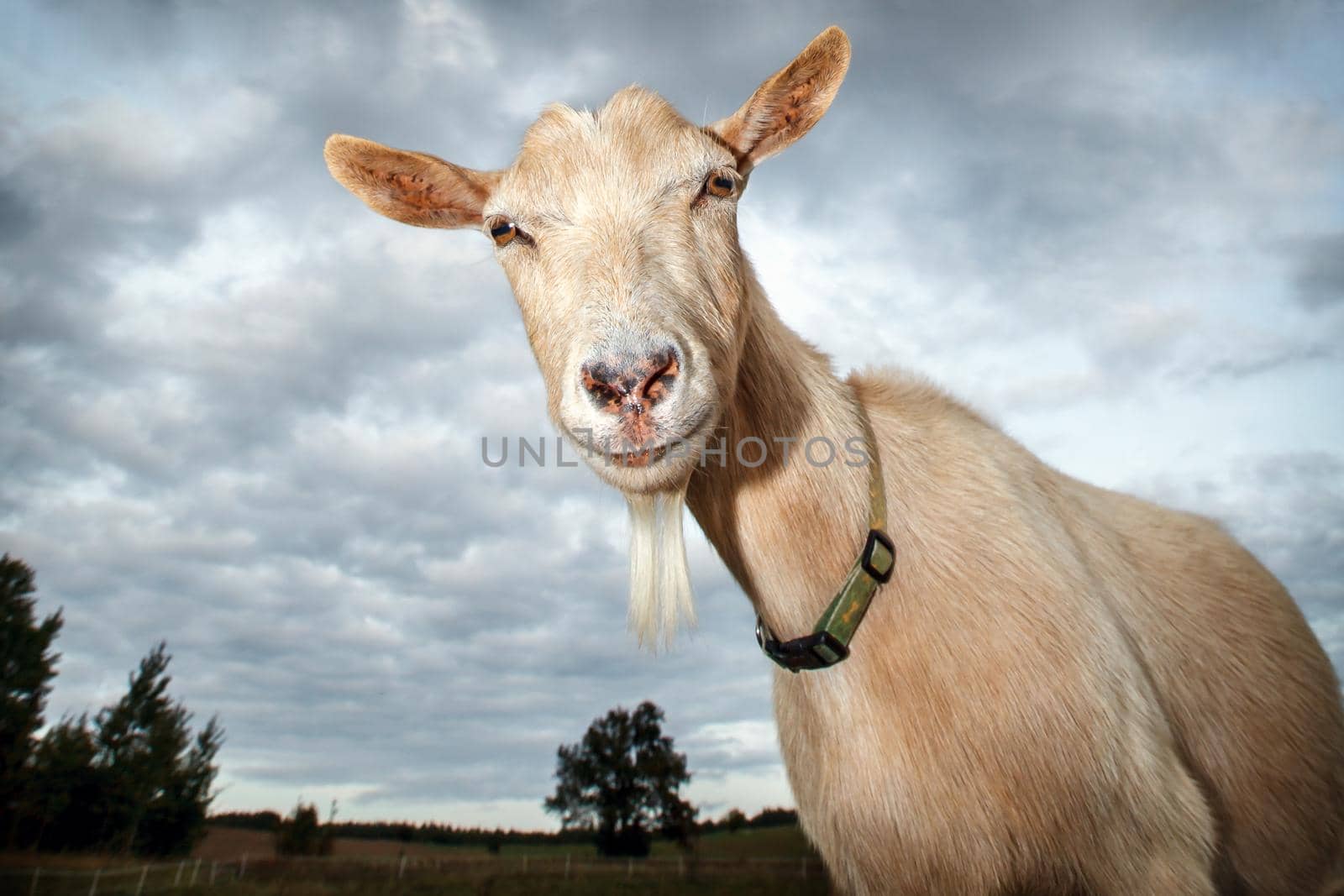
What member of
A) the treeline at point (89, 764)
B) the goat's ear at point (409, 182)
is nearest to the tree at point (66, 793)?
the treeline at point (89, 764)

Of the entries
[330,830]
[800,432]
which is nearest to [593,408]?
[800,432]

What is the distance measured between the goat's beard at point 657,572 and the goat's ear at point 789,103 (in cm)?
138

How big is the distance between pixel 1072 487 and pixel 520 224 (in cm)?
263

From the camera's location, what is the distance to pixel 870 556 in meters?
2.49

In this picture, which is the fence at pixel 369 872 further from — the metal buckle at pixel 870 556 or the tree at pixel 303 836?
the metal buckle at pixel 870 556

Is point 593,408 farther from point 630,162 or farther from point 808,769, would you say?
point 808,769

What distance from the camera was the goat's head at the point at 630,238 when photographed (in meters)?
2.07

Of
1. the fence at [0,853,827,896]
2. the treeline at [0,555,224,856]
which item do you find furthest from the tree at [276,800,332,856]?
the treeline at [0,555,224,856]

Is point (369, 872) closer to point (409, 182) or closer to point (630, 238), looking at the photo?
point (409, 182)

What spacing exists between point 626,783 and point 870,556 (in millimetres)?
36335

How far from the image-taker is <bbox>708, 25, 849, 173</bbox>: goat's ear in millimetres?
2896

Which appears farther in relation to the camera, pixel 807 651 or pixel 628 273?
pixel 807 651

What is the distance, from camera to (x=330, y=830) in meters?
24.7

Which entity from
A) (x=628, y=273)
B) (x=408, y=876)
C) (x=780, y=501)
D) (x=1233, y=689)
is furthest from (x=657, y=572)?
(x=408, y=876)
